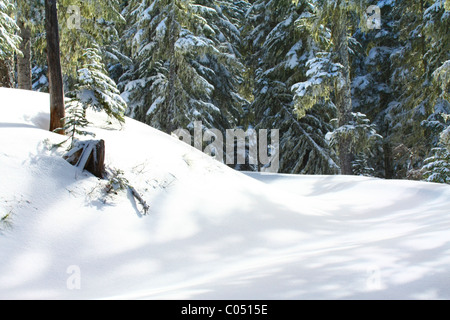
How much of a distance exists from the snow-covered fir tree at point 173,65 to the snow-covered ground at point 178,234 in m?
8.95

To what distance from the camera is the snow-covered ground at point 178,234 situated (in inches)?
124

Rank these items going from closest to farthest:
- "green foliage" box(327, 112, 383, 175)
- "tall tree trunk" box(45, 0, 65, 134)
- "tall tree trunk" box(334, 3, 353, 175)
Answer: "tall tree trunk" box(45, 0, 65, 134) < "green foliage" box(327, 112, 383, 175) < "tall tree trunk" box(334, 3, 353, 175)

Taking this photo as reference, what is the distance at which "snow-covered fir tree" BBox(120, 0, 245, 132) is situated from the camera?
51.6 ft

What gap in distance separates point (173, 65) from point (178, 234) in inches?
488

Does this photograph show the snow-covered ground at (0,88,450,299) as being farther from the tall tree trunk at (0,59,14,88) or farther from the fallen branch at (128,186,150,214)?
the tall tree trunk at (0,59,14,88)

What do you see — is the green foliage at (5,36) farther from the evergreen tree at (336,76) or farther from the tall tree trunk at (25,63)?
the evergreen tree at (336,76)

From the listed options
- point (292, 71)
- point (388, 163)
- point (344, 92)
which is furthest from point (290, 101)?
point (388, 163)

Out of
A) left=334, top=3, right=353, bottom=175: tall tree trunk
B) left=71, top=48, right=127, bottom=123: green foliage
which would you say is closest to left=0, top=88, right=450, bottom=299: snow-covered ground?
left=71, top=48, right=127, bottom=123: green foliage

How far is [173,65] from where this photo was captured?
16.1 metres

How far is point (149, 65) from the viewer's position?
677 inches

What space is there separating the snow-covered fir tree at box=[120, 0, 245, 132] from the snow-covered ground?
8.95 m

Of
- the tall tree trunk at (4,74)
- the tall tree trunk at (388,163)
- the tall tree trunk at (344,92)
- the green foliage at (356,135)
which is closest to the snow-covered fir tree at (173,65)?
the tall tree trunk at (344,92)
